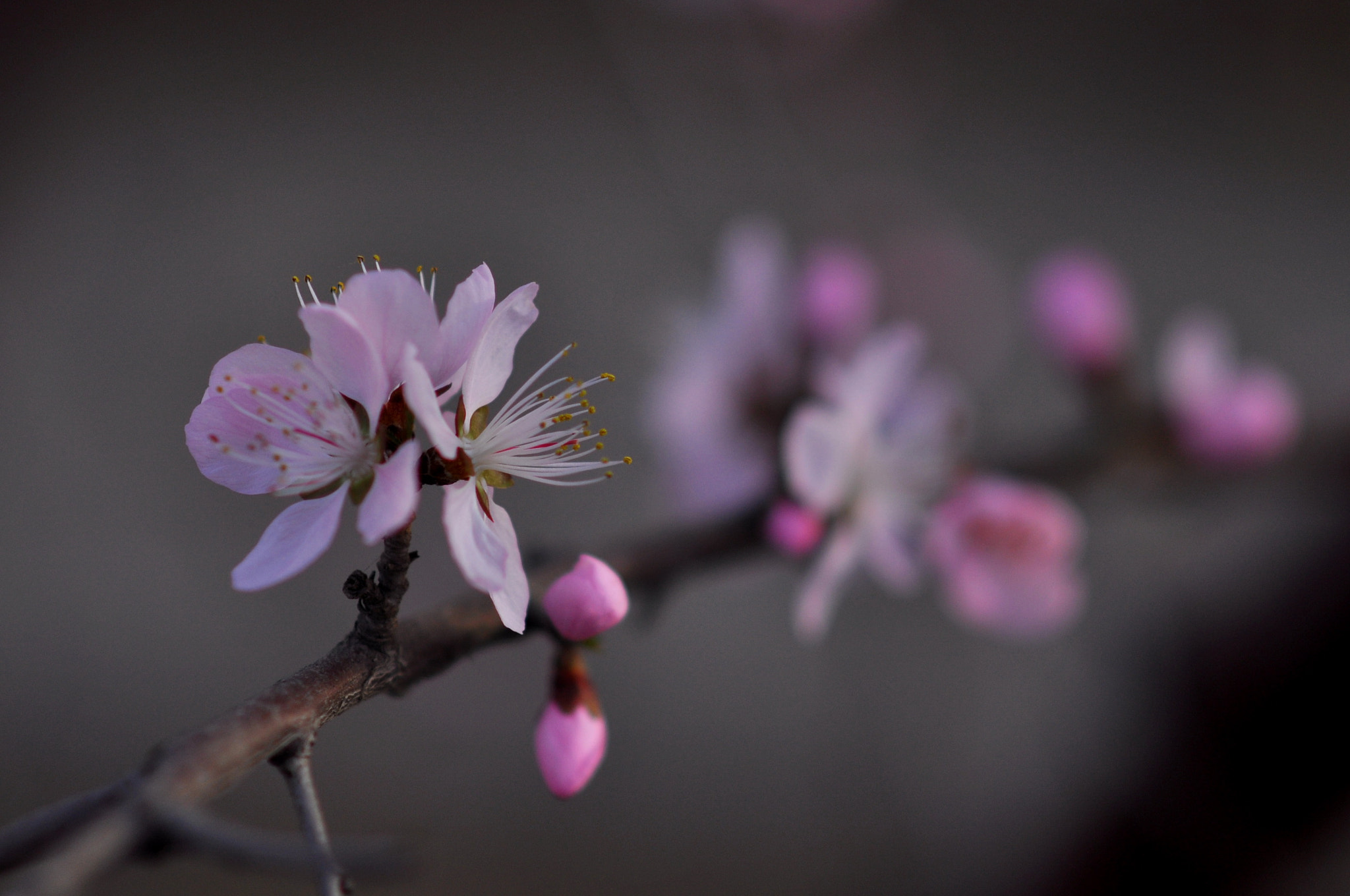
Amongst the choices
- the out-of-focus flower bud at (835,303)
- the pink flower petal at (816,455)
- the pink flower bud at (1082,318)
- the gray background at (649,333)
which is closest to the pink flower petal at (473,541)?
the pink flower petal at (816,455)

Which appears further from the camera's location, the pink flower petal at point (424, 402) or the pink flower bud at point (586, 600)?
the pink flower bud at point (586, 600)

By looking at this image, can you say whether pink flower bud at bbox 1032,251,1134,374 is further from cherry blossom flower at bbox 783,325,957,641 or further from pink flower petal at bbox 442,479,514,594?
pink flower petal at bbox 442,479,514,594

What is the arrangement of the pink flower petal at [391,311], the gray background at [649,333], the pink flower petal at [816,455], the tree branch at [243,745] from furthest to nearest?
1. the gray background at [649,333]
2. the pink flower petal at [816,455]
3. the pink flower petal at [391,311]
4. the tree branch at [243,745]

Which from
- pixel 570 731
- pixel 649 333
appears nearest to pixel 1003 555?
pixel 570 731

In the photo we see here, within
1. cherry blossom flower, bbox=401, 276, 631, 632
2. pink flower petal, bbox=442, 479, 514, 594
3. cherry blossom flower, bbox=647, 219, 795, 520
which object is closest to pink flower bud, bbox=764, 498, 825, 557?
cherry blossom flower, bbox=647, 219, 795, 520

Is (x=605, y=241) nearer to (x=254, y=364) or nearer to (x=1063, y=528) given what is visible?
(x=1063, y=528)

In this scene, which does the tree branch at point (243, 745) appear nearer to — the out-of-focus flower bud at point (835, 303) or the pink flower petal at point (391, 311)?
the pink flower petal at point (391, 311)

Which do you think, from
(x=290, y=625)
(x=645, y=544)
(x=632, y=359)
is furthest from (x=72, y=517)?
(x=645, y=544)
